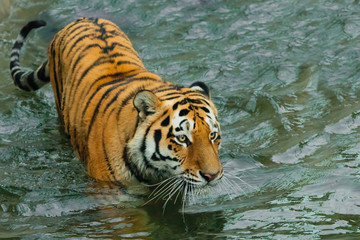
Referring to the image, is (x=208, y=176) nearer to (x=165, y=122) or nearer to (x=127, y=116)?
(x=165, y=122)

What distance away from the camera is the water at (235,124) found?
3.28 m

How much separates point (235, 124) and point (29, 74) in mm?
1734

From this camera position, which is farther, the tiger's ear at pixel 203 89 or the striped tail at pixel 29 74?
the striped tail at pixel 29 74

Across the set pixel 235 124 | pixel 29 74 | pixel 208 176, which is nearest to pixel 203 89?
pixel 208 176

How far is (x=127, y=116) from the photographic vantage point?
350cm

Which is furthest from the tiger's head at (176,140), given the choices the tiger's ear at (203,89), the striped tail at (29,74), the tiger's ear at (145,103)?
the striped tail at (29,74)

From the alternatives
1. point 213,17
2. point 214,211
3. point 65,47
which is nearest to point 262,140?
point 214,211

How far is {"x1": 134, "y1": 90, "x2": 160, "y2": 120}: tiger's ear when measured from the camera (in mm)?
3289

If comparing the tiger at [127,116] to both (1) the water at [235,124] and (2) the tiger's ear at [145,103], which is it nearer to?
(2) the tiger's ear at [145,103]

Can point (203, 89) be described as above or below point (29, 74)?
below

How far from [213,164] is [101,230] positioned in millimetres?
678

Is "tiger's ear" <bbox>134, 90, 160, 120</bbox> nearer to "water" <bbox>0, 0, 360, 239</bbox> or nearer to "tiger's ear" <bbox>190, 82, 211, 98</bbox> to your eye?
"tiger's ear" <bbox>190, 82, 211, 98</bbox>

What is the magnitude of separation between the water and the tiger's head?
0.27 meters

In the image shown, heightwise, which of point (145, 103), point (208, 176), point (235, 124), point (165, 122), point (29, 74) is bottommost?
point (208, 176)
